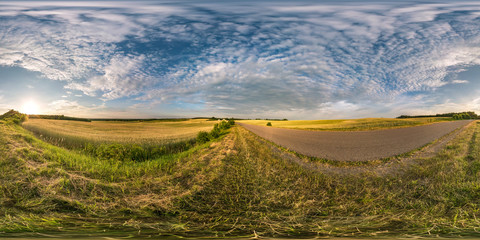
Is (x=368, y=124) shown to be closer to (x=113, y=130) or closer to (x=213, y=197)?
(x=213, y=197)

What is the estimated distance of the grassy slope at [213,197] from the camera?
222 cm

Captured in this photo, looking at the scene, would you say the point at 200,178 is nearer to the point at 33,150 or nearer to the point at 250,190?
the point at 250,190

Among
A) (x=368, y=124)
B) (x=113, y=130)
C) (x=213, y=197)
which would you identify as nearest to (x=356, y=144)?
(x=368, y=124)

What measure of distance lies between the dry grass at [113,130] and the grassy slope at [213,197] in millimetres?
367

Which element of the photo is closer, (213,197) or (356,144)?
(213,197)

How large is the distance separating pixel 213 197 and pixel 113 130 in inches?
138

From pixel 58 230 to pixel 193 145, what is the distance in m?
3.36

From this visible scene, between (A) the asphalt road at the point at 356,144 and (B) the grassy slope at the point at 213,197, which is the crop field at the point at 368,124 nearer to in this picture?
(A) the asphalt road at the point at 356,144

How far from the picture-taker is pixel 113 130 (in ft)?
16.2

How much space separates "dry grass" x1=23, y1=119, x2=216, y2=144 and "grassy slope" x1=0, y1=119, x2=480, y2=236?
1.20ft

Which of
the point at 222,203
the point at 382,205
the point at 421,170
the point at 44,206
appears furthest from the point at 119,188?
the point at 421,170

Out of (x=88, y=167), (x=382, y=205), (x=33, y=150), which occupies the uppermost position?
(x=33, y=150)

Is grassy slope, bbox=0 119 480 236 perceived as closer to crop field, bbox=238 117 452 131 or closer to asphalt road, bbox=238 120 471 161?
asphalt road, bbox=238 120 471 161

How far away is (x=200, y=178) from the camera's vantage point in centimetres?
354
